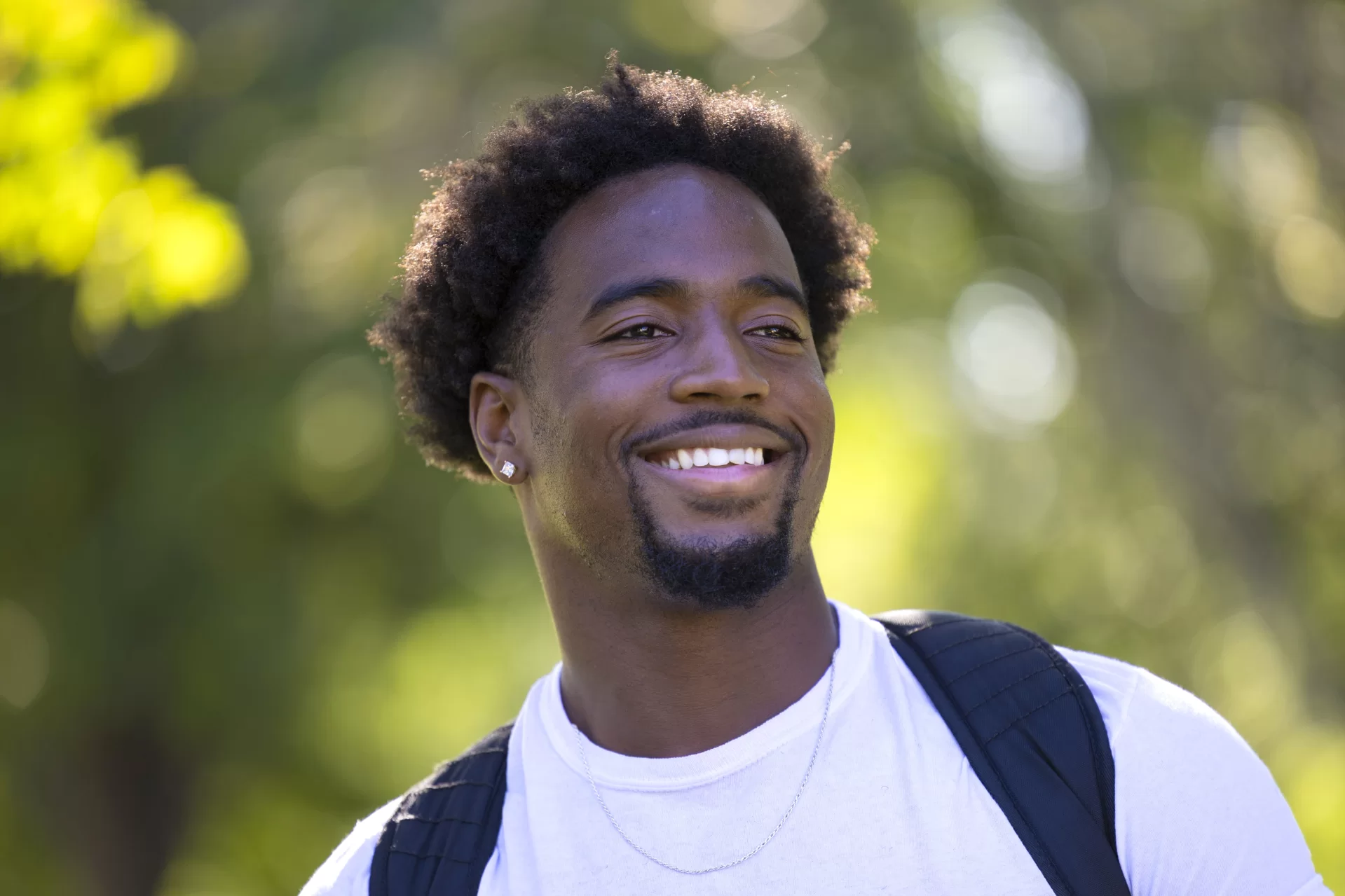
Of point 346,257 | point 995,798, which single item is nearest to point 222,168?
point 346,257

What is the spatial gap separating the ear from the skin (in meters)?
0.05

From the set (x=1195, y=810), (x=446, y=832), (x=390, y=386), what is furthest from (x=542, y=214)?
(x=390, y=386)

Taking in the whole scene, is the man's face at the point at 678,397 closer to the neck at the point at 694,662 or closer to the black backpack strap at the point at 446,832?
the neck at the point at 694,662

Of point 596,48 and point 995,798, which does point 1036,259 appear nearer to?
point 596,48

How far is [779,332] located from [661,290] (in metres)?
0.30

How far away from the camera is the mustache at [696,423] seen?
2.85 meters

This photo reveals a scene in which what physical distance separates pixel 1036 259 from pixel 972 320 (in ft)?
4.19

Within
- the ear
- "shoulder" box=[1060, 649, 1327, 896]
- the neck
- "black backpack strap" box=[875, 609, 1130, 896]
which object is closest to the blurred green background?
the ear

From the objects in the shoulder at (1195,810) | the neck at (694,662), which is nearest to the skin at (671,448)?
the neck at (694,662)

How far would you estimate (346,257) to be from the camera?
31.8 ft

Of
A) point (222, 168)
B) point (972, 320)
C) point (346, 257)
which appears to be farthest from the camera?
point (972, 320)

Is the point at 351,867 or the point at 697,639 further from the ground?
the point at 697,639

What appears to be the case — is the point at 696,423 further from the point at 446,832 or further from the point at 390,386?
the point at 390,386

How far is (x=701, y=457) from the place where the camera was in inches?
112
